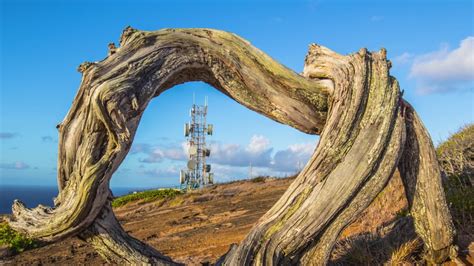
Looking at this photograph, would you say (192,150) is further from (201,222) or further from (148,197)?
(201,222)

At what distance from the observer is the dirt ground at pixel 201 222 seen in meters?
8.42

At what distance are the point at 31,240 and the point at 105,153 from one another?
46.6 inches

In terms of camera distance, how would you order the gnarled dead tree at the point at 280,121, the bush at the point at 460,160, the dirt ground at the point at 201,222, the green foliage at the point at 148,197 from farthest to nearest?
1. the green foliage at the point at 148,197
2. the bush at the point at 460,160
3. the dirt ground at the point at 201,222
4. the gnarled dead tree at the point at 280,121

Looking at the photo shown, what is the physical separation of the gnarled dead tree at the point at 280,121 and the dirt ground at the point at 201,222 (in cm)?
160

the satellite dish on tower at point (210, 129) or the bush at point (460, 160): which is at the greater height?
the satellite dish on tower at point (210, 129)

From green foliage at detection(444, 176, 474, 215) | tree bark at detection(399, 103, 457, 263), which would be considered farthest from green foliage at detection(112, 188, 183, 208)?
tree bark at detection(399, 103, 457, 263)

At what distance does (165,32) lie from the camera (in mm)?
4727

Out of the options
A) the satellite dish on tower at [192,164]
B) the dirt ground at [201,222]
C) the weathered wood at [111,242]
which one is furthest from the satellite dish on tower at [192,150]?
the weathered wood at [111,242]

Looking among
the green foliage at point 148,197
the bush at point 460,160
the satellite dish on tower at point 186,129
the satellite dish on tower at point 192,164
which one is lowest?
the green foliage at point 148,197

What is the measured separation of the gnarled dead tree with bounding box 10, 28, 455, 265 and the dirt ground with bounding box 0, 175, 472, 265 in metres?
1.60

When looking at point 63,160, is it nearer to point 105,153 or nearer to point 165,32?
point 105,153

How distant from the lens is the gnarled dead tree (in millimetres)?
4309

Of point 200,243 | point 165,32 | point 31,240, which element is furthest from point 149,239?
point 165,32

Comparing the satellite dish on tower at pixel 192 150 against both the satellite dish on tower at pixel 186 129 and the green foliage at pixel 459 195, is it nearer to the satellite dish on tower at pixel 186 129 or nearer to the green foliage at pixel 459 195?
the satellite dish on tower at pixel 186 129
